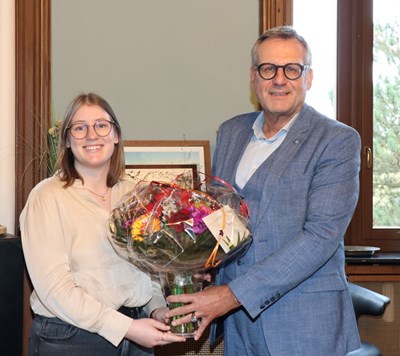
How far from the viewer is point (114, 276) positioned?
6.61 ft

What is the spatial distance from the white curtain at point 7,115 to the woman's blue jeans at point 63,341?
1.32 m

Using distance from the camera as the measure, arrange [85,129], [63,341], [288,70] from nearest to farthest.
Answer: [63,341] < [85,129] < [288,70]

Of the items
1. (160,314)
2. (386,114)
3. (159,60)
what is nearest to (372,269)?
(386,114)

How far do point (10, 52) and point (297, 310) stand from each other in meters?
1.99

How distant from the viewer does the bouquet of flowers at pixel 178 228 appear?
181 centimetres

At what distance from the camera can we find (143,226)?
1810 mm

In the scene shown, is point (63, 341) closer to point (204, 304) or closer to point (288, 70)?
point (204, 304)

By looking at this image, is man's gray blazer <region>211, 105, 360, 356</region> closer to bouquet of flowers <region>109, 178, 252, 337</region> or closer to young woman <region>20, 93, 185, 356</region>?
bouquet of flowers <region>109, 178, 252, 337</region>

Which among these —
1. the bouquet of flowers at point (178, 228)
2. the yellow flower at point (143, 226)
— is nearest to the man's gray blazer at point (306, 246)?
the bouquet of flowers at point (178, 228)

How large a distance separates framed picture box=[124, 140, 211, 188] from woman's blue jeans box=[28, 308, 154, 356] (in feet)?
4.17

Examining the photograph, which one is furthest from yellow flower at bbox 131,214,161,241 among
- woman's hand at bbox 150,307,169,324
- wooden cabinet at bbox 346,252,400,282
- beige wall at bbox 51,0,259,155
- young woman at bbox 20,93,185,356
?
wooden cabinet at bbox 346,252,400,282

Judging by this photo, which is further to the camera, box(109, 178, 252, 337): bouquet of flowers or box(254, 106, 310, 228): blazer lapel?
box(254, 106, 310, 228): blazer lapel

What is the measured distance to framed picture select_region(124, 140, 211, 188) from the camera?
10.5 ft

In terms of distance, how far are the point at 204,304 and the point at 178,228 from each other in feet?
1.05
